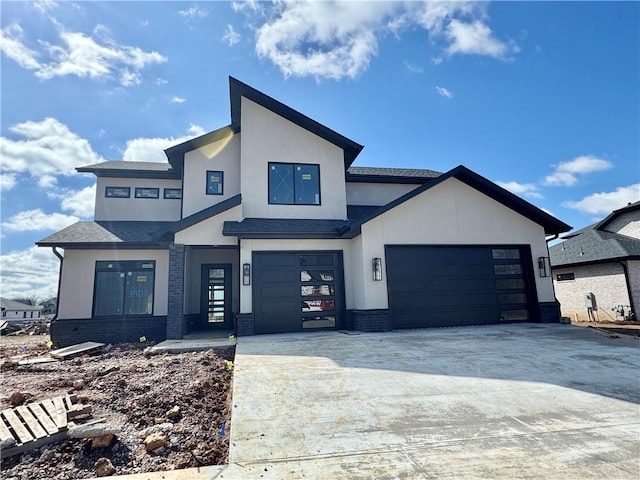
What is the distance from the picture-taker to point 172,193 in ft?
42.7

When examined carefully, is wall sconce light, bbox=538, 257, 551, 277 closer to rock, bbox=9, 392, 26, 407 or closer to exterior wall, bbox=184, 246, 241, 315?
exterior wall, bbox=184, 246, 241, 315

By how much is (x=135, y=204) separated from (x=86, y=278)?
3374mm

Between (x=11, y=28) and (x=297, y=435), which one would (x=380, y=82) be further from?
A: (x=297, y=435)

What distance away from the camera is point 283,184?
36.7 feet

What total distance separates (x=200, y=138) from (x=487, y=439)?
11.9 metres

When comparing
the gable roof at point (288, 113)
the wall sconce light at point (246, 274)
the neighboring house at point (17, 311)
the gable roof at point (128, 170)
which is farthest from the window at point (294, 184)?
the neighboring house at point (17, 311)

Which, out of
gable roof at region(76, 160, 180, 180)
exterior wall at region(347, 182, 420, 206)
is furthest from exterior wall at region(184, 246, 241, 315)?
exterior wall at region(347, 182, 420, 206)

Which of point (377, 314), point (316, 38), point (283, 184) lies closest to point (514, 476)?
point (377, 314)

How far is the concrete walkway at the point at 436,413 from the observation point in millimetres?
2682

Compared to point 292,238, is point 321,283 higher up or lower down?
lower down

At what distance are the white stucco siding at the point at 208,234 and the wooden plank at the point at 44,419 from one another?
20.8ft

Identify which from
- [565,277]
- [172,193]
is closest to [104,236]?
[172,193]

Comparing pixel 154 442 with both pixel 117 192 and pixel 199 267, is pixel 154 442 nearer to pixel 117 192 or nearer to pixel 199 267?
pixel 199 267

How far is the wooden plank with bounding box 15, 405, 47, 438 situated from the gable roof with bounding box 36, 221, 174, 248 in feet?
21.3
